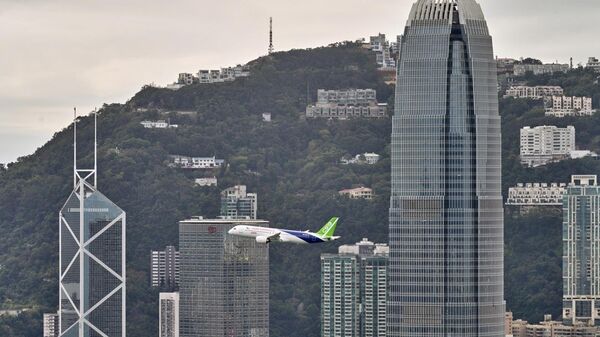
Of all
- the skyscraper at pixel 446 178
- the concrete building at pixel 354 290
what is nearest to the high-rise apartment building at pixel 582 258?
the concrete building at pixel 354 290

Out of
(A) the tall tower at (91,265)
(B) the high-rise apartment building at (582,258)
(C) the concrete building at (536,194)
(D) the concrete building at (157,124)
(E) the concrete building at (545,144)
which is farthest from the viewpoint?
(D) the concrete building at (157,124)

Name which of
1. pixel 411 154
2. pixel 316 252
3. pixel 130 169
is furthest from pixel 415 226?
pixel 130 169

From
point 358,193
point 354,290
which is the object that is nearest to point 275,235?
point 354,290

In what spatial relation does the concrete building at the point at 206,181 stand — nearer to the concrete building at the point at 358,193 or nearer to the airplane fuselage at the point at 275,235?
the concrete building at the point at 358,193

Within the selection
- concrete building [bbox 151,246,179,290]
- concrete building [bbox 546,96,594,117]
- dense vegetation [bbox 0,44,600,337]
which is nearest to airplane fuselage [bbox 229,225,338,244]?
dense vegetation [bbox 0,44,600,337]

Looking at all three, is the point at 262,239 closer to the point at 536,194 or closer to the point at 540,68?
the point at 536,194

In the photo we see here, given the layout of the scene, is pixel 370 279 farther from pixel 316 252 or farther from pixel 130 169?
pixel 130 169

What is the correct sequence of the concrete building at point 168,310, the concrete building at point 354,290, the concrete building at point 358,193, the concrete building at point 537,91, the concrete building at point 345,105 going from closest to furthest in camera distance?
the concrete building at point 354,290
the concrete building at point 168,310
the concrete building at point 358,193
the concrete building at point 537,91
the concrete building at point 345,105

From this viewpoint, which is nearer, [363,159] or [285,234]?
[285,234]
